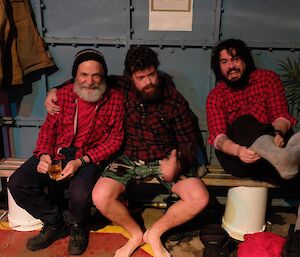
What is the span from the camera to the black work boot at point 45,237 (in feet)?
10.8

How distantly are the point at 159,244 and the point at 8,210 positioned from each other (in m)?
1.75

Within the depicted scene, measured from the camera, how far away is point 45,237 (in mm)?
3324

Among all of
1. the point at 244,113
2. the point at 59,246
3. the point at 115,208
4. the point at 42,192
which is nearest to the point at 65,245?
the point at 59,246

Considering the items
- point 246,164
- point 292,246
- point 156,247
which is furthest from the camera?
point 246,164

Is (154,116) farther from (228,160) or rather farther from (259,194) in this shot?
(259,194)

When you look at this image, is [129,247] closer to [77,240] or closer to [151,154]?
[77,240]

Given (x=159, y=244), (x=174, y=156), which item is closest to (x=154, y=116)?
(x=174, y=156)

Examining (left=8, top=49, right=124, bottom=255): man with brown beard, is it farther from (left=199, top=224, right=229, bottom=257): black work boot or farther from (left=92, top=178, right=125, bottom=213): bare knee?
(left=199, top=224, right=229, bottom=257): black work boot

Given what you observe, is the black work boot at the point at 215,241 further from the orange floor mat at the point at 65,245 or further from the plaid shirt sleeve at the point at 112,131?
the plaid shirt sleeve at the point at 112,131

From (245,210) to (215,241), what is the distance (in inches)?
16.5

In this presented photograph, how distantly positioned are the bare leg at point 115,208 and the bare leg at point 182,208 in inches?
5.4

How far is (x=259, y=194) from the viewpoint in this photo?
333 cm

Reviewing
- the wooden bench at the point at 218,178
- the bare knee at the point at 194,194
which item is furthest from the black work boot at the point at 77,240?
the bare knee at the point at 194,194

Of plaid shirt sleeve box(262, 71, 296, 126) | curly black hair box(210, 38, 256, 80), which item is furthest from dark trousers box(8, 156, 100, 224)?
plaid shirt sleeve box(262, 71, 296, 126)
